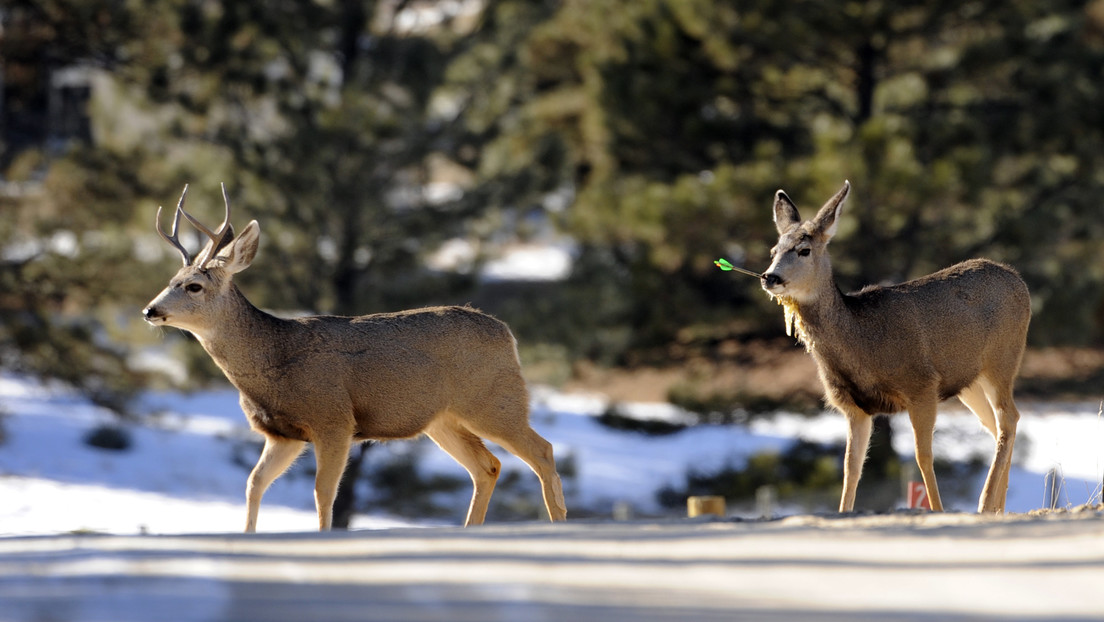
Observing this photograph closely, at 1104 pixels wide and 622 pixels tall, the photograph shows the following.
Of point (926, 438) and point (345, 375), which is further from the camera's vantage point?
point (345, 375)

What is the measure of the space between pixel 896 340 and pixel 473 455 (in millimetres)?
2633

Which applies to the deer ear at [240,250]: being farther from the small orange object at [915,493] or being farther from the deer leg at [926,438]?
the small orange object at [915,493]

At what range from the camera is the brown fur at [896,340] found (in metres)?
7.45

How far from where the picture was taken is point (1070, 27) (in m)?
16.7

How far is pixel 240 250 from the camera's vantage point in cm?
781

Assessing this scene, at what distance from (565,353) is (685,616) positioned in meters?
11.7

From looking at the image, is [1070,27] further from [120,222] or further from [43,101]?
[43,101]

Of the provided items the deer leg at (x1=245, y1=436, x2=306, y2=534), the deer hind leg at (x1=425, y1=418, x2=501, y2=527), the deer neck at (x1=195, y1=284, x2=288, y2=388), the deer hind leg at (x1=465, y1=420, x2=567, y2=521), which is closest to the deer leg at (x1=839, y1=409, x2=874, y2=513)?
the deer hind leg at (x1=465, y1=420, x2=567, y2=521)

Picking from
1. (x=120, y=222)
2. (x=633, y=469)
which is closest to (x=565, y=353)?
(x=633, y=469)

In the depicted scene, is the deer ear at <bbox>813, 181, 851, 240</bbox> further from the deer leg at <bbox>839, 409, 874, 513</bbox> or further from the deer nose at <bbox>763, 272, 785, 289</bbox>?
the deer leg at <bbox>839, 409, 874, 513</bbox>

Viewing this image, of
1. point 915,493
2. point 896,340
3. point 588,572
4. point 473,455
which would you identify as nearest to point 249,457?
point 473,455

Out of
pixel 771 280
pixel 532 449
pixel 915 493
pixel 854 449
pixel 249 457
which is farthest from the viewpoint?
pixel 249 457

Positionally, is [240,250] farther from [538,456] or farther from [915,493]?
[915,493]

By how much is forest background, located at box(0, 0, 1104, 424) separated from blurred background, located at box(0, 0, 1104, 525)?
1.5 inches
